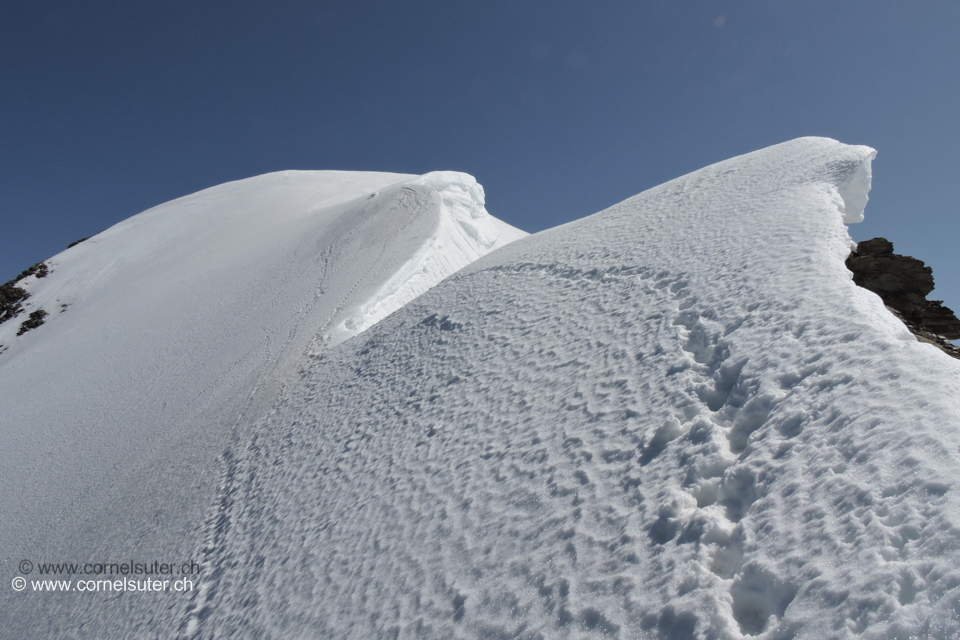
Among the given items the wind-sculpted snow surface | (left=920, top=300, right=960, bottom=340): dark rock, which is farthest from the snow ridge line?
(left=920, top=300, right=960, bottom=340): dark rock

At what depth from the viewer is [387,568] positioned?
103 inches

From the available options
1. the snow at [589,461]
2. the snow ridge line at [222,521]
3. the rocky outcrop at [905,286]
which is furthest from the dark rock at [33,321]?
the rocky outcrop at [905,286]

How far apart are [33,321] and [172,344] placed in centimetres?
735

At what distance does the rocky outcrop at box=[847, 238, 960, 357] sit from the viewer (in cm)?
397

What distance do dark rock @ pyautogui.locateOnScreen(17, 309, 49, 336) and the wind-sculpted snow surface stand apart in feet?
37.6

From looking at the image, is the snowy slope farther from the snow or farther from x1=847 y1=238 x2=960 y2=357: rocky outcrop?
x1=847 y1=238 x2=960 y2=357: rocky outcrop

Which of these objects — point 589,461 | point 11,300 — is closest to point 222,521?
point 589,461

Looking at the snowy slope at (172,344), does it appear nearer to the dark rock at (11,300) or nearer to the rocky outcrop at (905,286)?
the dark rock at (11,300)

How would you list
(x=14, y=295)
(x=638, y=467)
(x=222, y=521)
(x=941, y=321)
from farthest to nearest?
1. (x=14, y=295)
2. (x=941, y=321)
3. (x=222, y=521)
4. (x=638, y=467)

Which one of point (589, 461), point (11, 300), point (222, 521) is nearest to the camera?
point (589, 461)

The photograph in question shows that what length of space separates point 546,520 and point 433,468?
1.05 metres

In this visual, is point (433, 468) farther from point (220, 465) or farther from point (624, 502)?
point (220, 465)

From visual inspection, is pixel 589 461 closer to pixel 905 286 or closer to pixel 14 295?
pixel 905 286

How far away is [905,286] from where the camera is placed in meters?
4.25
